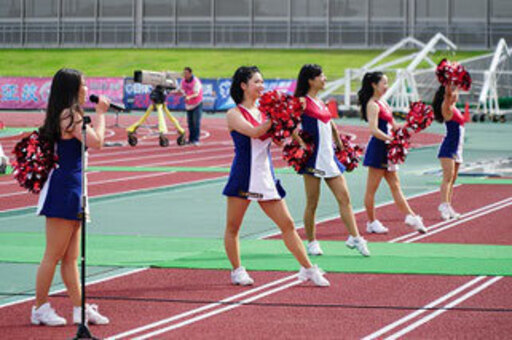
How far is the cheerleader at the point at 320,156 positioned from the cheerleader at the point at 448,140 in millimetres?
3520

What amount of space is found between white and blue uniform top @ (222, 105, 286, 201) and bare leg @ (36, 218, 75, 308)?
6.40 feet

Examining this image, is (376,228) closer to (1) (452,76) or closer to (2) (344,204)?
(2) (344,204)

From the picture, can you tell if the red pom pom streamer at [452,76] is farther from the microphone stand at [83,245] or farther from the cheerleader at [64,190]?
the microphone stand at [83,245]

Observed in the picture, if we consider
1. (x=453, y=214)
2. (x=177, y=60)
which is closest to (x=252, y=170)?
(x=453, y=214)

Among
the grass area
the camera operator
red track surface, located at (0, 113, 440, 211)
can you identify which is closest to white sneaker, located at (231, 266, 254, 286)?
red track surface, located at (0, 113, 440, 211)

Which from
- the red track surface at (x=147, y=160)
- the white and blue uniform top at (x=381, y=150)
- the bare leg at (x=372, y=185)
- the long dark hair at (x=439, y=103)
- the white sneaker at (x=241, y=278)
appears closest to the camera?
the white sneaker at (x=241, y=278)

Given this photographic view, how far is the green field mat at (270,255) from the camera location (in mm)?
10445

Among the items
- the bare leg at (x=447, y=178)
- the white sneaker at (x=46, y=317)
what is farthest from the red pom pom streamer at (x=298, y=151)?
the bare leg at (x=447, y=178)

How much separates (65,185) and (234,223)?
2203mm

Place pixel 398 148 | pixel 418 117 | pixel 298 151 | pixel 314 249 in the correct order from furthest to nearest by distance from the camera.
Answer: pixel 418 117
pixel 398 148
pixel 314 249
pixel 298 151

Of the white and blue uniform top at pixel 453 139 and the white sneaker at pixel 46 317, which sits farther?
the white and blue uniform top at pixel 453 139

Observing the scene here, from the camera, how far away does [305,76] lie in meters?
10.9

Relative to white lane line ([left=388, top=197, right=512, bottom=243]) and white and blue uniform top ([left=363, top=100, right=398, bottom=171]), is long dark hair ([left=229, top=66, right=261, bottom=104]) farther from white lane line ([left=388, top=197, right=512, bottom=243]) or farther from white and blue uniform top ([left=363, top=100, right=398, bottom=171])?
white and blue uniform top ([left=363, top=100, right=398, bottom=171])

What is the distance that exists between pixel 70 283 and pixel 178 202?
348 inches
